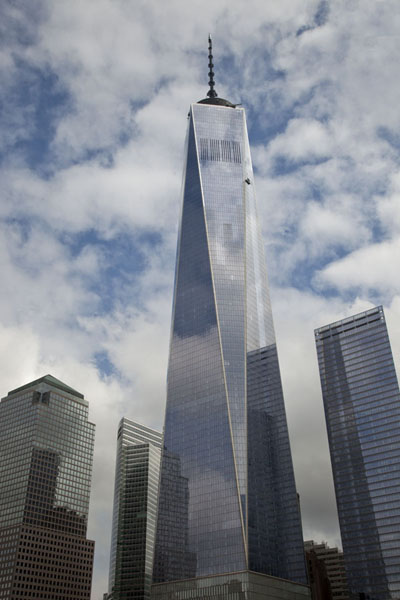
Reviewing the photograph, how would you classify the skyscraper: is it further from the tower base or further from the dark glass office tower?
the dark glass office tower

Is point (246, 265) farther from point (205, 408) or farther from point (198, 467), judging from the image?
point (198, 467)

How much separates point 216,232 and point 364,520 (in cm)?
9705

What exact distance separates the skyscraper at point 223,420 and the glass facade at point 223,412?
272mm

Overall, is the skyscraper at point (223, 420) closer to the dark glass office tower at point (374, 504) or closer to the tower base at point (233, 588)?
the tower base at point (233, 588)

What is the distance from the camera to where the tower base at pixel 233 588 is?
137 meters

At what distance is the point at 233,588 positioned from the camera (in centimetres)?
13750

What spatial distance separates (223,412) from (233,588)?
40.9 metres

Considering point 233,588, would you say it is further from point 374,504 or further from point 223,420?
point 374,504

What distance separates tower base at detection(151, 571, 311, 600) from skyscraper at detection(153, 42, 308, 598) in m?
0.32

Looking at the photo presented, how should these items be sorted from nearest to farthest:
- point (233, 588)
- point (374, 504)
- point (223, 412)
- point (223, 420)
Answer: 1. point (233, 588)
2. point (223, 420)
3. point (223, 412)
4. point (374, 504)

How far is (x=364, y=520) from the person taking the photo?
18638cm

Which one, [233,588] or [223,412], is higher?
[223,412]

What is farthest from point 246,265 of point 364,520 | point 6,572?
point 6,572

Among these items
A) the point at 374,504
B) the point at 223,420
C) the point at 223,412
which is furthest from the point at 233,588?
the point at 374,504
